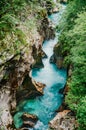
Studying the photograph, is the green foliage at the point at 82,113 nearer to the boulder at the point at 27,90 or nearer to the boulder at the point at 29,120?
the boulder at the point at 29,120

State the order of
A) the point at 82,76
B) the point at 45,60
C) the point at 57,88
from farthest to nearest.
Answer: the point at 45,60
the point at 57,88
the point at 82,76

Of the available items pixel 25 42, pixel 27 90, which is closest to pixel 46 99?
pixel 27 90

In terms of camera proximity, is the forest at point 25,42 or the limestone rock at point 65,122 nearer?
the forest at point 25,42

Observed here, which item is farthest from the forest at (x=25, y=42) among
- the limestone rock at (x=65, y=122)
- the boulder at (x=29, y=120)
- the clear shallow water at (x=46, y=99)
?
the clear shallow water at (x=46, y=99)

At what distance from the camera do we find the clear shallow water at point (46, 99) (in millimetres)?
20141

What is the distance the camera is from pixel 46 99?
22812 millimetres

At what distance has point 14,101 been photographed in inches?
792

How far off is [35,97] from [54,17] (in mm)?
14448

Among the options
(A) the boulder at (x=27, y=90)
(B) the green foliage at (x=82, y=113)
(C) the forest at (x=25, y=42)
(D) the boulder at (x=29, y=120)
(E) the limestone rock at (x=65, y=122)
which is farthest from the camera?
(A) the boulder at (x=27, y=90)

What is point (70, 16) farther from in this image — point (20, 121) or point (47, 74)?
point (20, 121)

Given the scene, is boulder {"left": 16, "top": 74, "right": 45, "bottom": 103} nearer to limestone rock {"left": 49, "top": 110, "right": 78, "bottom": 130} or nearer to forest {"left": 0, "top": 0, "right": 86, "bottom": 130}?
forest {"left": 0, "top": 0, "right": 86, "bottom": 130}

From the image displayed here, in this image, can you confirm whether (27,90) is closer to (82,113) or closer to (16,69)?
(16,69)

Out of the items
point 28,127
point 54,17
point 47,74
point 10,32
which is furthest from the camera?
point 54,17

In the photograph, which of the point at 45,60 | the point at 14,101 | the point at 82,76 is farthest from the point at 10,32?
the point at 45,60
